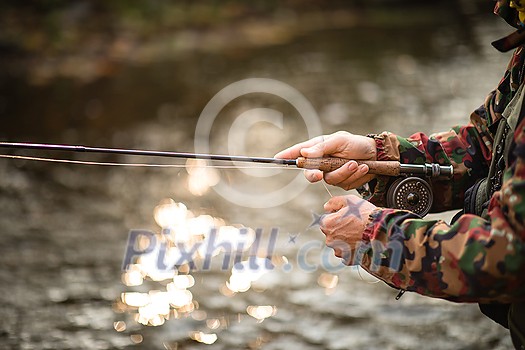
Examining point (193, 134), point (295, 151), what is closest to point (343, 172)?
point (295, 151)

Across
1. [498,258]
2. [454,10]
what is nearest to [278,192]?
[498,258]

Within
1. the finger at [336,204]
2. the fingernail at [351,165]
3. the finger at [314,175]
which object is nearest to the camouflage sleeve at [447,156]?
the fingernail at [351,165]

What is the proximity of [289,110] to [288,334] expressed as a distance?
6.31m

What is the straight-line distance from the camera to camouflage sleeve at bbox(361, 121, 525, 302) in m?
1.95

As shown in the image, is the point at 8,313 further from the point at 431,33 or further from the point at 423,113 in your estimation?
the point at 431,33

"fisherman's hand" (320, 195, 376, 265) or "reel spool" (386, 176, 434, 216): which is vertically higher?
"reel spool" (386, 176, 434, 216)

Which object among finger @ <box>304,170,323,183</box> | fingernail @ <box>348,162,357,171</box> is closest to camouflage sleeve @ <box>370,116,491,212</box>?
fingernail @ <box>348,162,357,171</box>

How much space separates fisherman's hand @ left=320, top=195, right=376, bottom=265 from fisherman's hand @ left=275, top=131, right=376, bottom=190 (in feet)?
0.91

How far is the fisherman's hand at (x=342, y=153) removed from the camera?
2691 millimetres

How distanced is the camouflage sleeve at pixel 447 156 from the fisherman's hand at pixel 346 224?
17.6 inches

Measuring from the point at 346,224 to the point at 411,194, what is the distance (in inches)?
20.0

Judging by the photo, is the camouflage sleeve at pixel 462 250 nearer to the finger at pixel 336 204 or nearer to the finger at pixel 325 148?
the finger at pixel 336 204

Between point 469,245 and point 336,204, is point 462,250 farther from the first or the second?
point 336,204

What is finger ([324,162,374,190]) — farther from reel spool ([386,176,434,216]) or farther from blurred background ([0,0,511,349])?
blurred background ([0,0,511,349])
